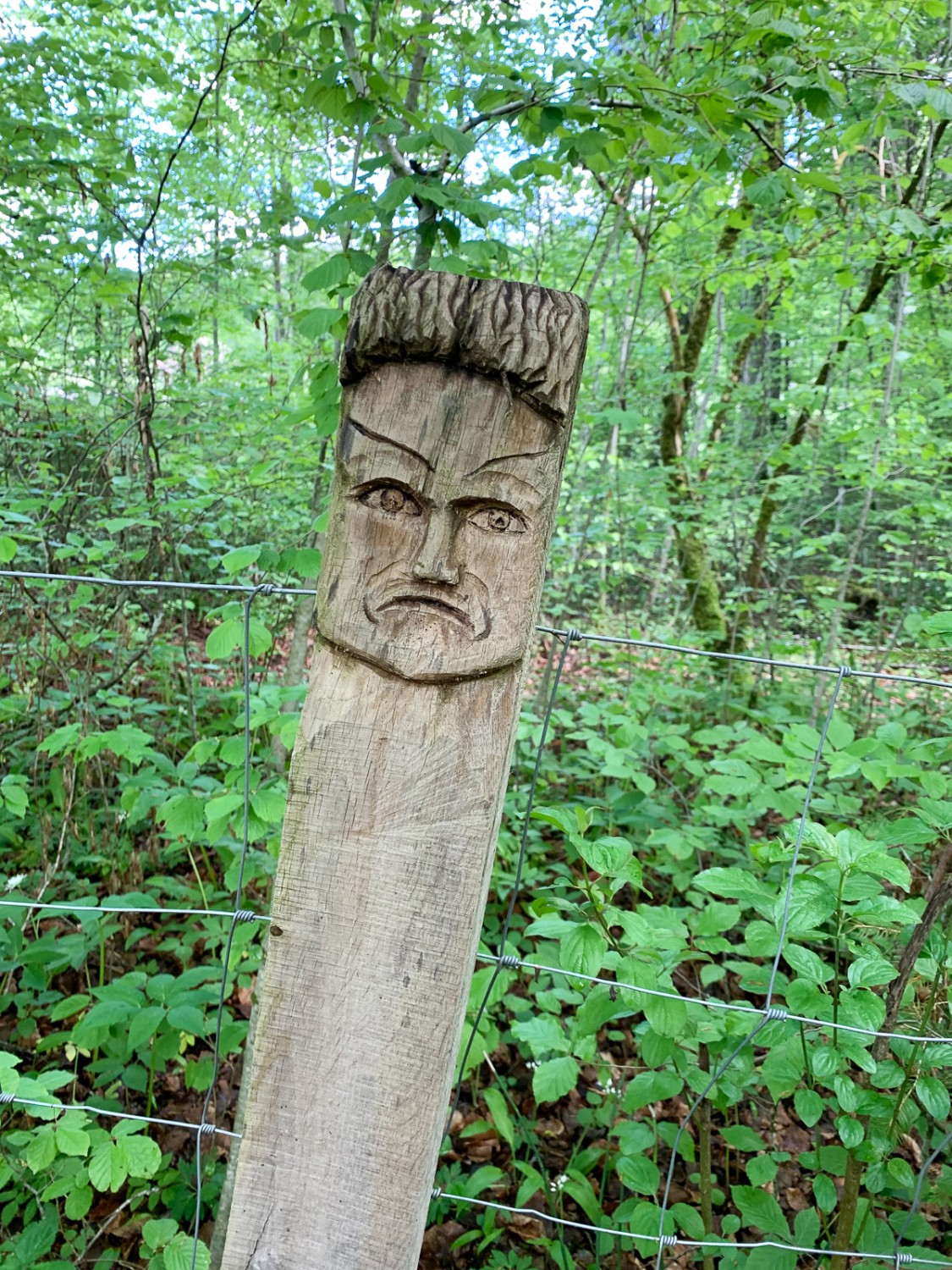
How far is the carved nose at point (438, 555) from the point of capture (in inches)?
38.9

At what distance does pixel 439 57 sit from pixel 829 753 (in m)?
4.11

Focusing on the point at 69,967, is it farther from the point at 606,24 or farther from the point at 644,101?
Result: the point at 606,24

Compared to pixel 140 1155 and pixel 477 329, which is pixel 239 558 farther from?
pixel 140 1155

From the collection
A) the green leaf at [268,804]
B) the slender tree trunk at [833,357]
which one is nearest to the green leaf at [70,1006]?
the green leaf at [268,804]

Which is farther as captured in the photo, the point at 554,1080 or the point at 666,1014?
the point at 554,1080

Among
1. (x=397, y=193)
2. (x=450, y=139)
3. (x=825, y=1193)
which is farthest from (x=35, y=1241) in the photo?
(x=450, y=139)

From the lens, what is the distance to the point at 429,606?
100cm

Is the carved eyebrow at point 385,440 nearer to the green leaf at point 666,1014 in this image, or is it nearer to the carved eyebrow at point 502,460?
the carved eyebrow at point 502,460

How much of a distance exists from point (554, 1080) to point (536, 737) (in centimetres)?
238

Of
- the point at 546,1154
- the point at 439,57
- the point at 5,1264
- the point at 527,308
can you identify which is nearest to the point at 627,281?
the point at 439,57

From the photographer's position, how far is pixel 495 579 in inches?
39.6

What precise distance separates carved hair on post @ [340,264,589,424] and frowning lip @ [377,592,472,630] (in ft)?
0.92

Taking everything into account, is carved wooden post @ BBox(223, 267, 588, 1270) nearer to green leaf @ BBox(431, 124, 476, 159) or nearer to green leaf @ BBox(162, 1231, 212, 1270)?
green leaf @ BBox(162, 1231, 212, 1270)

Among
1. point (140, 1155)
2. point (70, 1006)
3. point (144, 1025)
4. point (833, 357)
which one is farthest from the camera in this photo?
point (833, 357)
